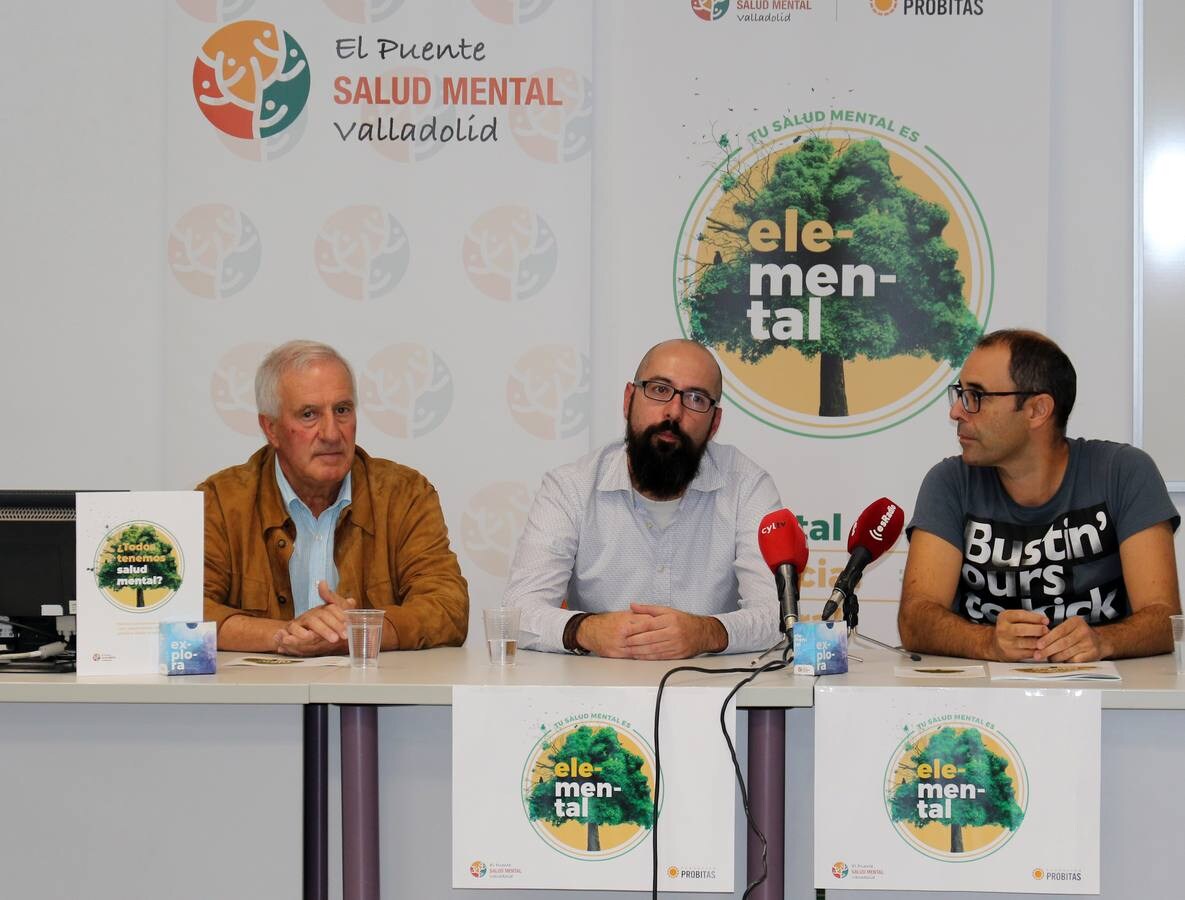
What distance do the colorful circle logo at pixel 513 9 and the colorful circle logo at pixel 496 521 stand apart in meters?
1.46

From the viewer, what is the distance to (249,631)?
8.90 ft

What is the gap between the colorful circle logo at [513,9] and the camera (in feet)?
13.3

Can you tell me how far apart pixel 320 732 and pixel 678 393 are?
51.6 inches

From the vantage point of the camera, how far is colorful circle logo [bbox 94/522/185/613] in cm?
238

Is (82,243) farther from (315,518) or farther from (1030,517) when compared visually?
(1030,517)

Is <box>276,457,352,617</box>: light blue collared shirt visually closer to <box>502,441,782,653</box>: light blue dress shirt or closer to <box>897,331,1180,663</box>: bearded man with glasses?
<box>502,441,782,653</box>: light blue dress shirt

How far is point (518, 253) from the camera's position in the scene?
407cm

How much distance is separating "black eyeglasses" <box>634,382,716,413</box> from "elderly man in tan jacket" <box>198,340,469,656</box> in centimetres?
61

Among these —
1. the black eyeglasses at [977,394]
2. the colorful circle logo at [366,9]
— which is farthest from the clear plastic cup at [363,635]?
the colorful circle logo at [366,9]

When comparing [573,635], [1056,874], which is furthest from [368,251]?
[1056,874]

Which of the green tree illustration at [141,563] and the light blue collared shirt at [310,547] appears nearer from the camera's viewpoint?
the green tree illustration at [141,563]

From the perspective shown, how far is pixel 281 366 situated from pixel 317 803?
3.96ft

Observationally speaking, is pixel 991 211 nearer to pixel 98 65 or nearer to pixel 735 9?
pixel 735 9

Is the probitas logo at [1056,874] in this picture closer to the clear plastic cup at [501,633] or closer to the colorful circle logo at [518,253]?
the clear plastic cup at [501,633]
